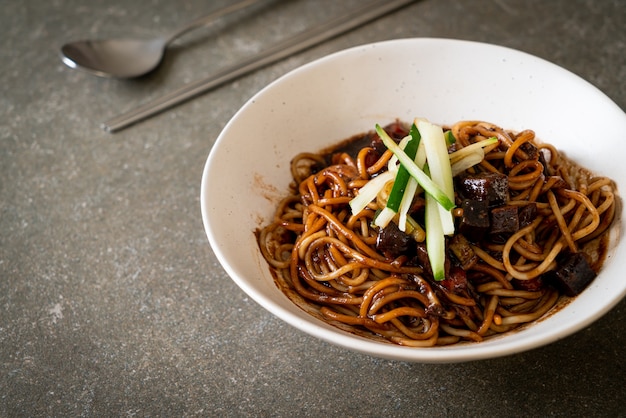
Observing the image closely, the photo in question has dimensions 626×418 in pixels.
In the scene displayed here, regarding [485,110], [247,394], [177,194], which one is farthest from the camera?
[177,194]

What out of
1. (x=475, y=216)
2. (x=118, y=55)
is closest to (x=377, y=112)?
(x=475, y=216)

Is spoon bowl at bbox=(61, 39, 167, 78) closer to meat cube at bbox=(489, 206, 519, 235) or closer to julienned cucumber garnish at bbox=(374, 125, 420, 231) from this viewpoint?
julienned cucumber garnish at bbox=(374, 125, 420, 231)

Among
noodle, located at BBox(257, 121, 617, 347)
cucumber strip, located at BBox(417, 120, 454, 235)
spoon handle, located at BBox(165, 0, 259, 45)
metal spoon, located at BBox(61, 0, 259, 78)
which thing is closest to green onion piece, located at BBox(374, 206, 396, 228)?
noodle, located at BBox(257, 121, 617, 347)

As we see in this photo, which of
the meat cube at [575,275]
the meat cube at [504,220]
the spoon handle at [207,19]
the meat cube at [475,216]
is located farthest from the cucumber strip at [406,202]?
the spoon handle at [207,19]

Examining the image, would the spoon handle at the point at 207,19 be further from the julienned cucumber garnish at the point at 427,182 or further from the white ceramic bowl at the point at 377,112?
the julienned cucumber garnish at the point at 427,182

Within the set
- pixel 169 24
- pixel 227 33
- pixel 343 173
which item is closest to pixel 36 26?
pixel 169 24

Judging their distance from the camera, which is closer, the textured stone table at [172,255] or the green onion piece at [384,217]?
the green onion piece at [384,217]

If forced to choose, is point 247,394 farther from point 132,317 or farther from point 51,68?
point 51,68
